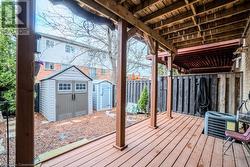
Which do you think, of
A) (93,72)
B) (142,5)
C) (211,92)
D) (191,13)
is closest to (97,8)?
(142,5)

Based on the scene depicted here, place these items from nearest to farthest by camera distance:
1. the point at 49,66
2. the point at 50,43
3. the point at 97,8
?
the point at 97,8
the point at 50,43
the point at 49,66

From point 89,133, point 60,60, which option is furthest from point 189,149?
point 60,60

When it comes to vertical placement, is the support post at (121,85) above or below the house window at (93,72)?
below

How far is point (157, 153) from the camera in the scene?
8.24 ft

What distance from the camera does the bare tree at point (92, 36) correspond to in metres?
7.29

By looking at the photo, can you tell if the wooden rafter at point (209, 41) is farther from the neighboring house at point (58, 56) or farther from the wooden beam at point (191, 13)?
the neighboring house at point (58, 56)

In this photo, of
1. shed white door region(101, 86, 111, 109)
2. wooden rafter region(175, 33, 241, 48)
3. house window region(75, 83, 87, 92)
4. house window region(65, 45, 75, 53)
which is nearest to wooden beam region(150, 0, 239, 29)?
wooden rafter region(175, 33, 241, 48)

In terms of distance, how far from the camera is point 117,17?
2648mm

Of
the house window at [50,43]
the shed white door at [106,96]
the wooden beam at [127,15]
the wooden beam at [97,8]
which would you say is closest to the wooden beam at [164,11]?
the wooden beam at [127,15]

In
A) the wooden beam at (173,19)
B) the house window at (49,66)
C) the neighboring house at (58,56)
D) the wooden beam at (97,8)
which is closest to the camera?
the wooden beam at (97,8)

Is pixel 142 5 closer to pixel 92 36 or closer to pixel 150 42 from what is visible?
pixel 150 42

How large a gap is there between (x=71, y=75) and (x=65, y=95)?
110 centimetres

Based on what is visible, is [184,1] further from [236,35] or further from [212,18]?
[236,35]

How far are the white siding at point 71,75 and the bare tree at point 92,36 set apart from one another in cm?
168
